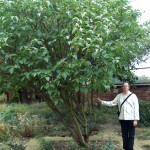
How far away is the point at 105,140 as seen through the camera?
7855 millimetres

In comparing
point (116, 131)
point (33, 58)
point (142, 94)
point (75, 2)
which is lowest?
point (116, 131)

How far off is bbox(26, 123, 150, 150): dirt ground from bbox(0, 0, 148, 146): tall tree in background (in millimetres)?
1984

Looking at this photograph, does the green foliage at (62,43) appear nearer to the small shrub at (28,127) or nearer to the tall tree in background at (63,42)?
the tall tree in background at (63,42)

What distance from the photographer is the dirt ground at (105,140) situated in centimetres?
725

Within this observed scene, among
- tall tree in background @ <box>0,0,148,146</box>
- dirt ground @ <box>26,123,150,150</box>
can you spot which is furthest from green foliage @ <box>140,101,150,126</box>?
tall tree in background @ <box>0,0,148,146</box>

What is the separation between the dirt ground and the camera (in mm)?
7249

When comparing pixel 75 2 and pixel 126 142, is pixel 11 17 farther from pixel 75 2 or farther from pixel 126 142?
pixel 126 142

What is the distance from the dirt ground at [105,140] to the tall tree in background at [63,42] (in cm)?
198

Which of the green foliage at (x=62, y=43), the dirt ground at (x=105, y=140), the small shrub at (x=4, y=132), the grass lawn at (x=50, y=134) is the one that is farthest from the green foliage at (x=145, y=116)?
the green foliage at (x=62, y=43)

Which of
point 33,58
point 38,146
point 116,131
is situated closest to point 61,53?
point 33,58

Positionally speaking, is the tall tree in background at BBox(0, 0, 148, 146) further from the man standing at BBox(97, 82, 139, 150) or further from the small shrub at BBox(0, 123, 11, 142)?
the small shrub at BBox(0, 123, 11, 142)

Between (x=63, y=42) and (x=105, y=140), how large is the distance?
337 cm

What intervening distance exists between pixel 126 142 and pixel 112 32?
270 cm

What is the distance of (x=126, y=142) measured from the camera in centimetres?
689
